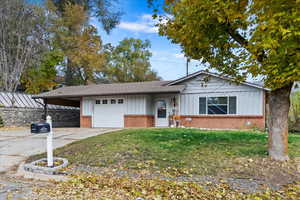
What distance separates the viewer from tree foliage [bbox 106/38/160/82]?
3027 cm

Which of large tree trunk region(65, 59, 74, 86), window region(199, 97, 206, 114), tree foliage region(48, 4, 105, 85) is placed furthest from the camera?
large tree trunk region(65, 59, 74, 86)

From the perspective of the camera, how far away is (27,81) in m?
23.2

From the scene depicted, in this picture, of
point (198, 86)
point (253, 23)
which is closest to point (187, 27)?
point (253, 23)

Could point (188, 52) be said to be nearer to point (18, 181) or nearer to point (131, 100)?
point (18, 181)

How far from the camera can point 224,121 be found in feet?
41.1

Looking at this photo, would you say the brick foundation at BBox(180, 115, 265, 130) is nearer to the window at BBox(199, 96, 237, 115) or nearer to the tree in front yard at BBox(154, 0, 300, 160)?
the window at BBox(199, 96, 237, 115)

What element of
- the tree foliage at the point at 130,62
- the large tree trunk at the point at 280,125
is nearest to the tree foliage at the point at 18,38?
the tree foliage at the point at 130,62

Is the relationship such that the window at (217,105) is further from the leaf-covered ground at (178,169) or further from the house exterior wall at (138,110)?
the leaf-covered ground at (178,169)

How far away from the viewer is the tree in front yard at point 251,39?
144 inches

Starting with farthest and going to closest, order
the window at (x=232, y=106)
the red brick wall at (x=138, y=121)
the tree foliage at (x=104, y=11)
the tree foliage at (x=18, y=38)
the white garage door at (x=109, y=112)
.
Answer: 1. the tree foliage at (x=104, y=11)
2. the tree foliage at (x=18, y=38)
3. the white garage door at (x=109, y=112)
4. the red brick wall at (x=138, y=121)
5. the window at (x=232, y=106)

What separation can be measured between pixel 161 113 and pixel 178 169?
30.7 ft

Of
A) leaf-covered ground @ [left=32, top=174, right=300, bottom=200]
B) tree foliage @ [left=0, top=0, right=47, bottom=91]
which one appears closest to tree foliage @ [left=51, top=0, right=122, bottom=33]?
tree foliage @ [left=0, top=0, right=47, bottom=91]

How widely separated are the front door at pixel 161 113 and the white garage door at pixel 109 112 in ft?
7.32

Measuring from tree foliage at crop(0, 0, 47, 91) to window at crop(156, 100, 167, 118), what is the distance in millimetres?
13070
